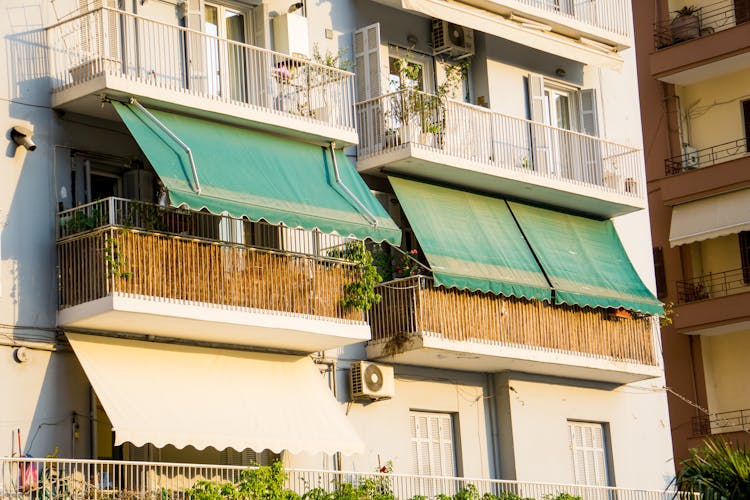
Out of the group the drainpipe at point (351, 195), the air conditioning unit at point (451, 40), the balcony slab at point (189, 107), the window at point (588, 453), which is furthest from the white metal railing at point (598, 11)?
the window at point (588, 453)

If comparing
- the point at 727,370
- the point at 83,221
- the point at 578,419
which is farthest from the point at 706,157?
the point at 83,221

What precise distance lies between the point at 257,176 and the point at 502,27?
23.4 ft

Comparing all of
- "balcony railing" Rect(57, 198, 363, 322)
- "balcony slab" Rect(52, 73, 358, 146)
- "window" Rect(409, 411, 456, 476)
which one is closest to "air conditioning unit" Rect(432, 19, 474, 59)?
"balcony slab" Rect(52, 73, 358, 146)

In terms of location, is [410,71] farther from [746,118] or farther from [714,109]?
[714,109]

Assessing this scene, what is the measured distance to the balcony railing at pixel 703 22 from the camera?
132ft

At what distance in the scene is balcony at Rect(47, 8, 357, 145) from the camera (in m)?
24.0

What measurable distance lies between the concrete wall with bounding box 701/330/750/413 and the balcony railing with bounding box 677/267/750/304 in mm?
978

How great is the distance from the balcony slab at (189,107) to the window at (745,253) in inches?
595

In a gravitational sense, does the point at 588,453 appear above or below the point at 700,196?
below

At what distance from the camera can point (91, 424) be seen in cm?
2372

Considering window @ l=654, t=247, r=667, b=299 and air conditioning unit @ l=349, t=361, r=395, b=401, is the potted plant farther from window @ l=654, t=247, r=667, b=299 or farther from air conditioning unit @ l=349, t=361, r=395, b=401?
air conditioning unit @ l=349, t=361, r=395, b=401

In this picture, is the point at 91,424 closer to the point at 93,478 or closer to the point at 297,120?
the point at 93,478

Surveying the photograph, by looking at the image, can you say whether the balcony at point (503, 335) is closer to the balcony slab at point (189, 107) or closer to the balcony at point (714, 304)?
the balcony slab at point (189, 107)

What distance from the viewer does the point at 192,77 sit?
85.5ft
